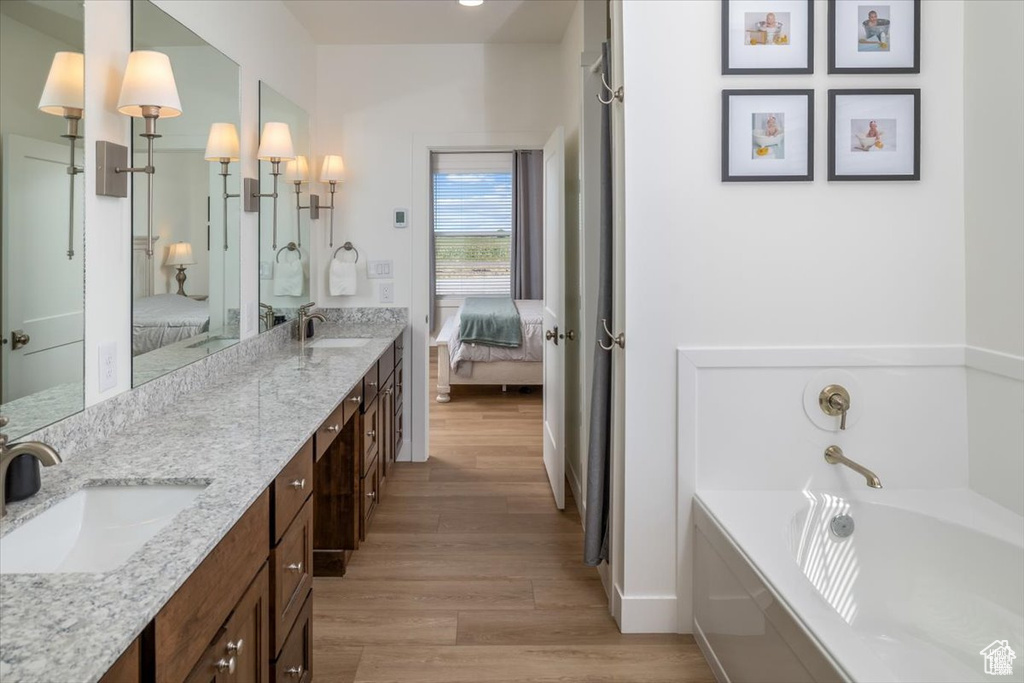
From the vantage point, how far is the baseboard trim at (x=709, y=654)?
6.73ft

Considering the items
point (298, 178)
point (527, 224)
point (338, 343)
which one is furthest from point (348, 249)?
point (527, 224)

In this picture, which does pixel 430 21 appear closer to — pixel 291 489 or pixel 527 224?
pixel 291 489

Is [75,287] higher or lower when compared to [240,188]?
lower

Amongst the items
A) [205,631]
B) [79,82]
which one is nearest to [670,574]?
[205,631]

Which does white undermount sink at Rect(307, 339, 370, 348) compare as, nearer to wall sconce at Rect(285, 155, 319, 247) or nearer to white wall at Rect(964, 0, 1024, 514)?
wall sconce at Rect(285, 155, 319, 247)

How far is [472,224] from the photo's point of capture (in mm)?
8336

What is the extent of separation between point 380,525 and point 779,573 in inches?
80.5

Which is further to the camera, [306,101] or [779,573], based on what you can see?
[306,101]

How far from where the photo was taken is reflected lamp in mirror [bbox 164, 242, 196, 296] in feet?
7.68

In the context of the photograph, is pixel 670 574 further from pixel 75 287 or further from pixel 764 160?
pixel 75 287

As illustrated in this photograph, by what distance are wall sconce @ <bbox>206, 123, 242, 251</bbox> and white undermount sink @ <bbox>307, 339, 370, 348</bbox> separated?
83cm

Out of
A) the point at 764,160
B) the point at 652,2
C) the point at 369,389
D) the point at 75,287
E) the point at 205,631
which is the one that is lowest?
the point at 205,631

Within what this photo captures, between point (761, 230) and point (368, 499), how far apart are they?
192 cm

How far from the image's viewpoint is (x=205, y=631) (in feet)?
3.89
